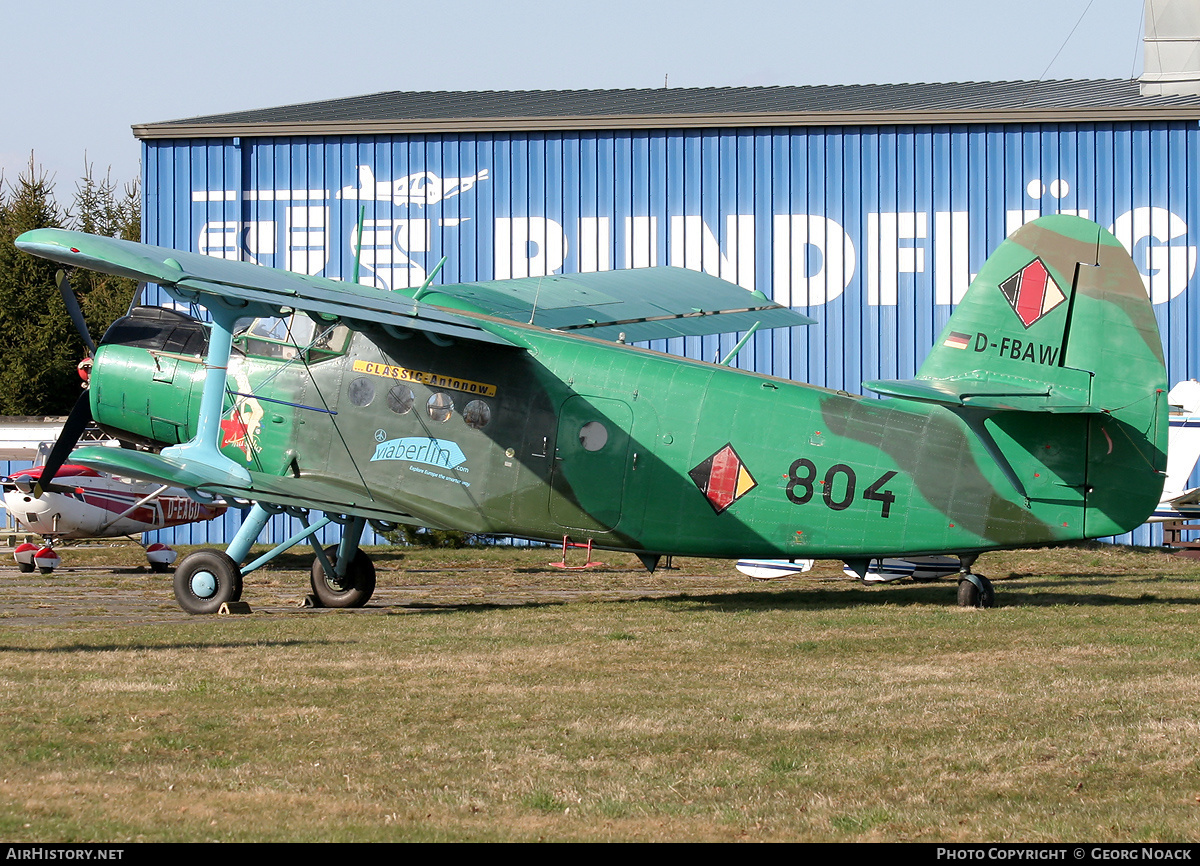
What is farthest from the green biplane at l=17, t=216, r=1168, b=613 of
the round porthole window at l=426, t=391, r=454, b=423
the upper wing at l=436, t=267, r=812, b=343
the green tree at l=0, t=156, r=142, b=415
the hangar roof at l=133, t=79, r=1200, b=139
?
the green tree at l=0, t=156, r=142, b=415

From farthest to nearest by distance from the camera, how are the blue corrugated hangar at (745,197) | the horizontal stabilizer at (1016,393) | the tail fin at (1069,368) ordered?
the blue corrugated hangar at (745,197) → the tail fin at (1069,368) → the horizontal stabilizer at (1016,393)

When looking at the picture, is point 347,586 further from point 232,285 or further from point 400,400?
point 232,285

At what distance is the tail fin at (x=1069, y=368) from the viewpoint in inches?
450

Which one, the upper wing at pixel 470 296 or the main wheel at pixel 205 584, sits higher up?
the upper wing at pixel 470 296

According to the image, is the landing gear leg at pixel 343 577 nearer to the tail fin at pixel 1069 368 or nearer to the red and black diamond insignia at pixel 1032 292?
the tail fin at pixel 1069 368

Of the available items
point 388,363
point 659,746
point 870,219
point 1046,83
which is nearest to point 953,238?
point 870,219

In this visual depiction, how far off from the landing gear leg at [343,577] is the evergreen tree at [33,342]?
113 feet

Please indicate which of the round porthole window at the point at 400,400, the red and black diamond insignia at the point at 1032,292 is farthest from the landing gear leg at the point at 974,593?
the round porthole window at the point at 400,400

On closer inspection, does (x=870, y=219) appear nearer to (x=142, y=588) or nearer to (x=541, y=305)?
(x=541, y=305)

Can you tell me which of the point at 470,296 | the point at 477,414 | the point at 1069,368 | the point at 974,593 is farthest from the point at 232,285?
the point at 974,593

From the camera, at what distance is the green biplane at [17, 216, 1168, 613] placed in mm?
11586

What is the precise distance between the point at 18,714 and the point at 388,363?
251 inches

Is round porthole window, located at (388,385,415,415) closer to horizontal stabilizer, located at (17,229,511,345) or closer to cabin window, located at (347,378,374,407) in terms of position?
cabin window, located at (347,378,374,407)

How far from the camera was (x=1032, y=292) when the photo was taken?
11695mm
